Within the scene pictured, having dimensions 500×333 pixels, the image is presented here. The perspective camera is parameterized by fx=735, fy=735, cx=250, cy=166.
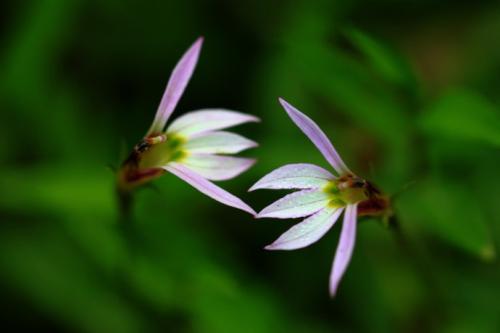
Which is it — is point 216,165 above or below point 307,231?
above

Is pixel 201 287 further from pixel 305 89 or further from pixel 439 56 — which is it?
pixel 439 56

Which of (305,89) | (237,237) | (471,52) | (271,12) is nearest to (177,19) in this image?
(271,12)

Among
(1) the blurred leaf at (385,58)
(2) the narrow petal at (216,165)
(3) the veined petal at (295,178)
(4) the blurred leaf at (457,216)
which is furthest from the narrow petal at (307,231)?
(4) the blurred leaf at (457,216)

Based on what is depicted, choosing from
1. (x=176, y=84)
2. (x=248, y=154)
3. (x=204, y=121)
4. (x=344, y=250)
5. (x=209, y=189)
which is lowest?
(x=344, y=250)

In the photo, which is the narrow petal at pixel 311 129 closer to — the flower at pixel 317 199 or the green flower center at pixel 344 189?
the flower at pixel 317 199

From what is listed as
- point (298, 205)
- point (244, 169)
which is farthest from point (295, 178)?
point (244, 169)

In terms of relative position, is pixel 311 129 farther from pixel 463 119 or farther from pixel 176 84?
pixel 463 119
